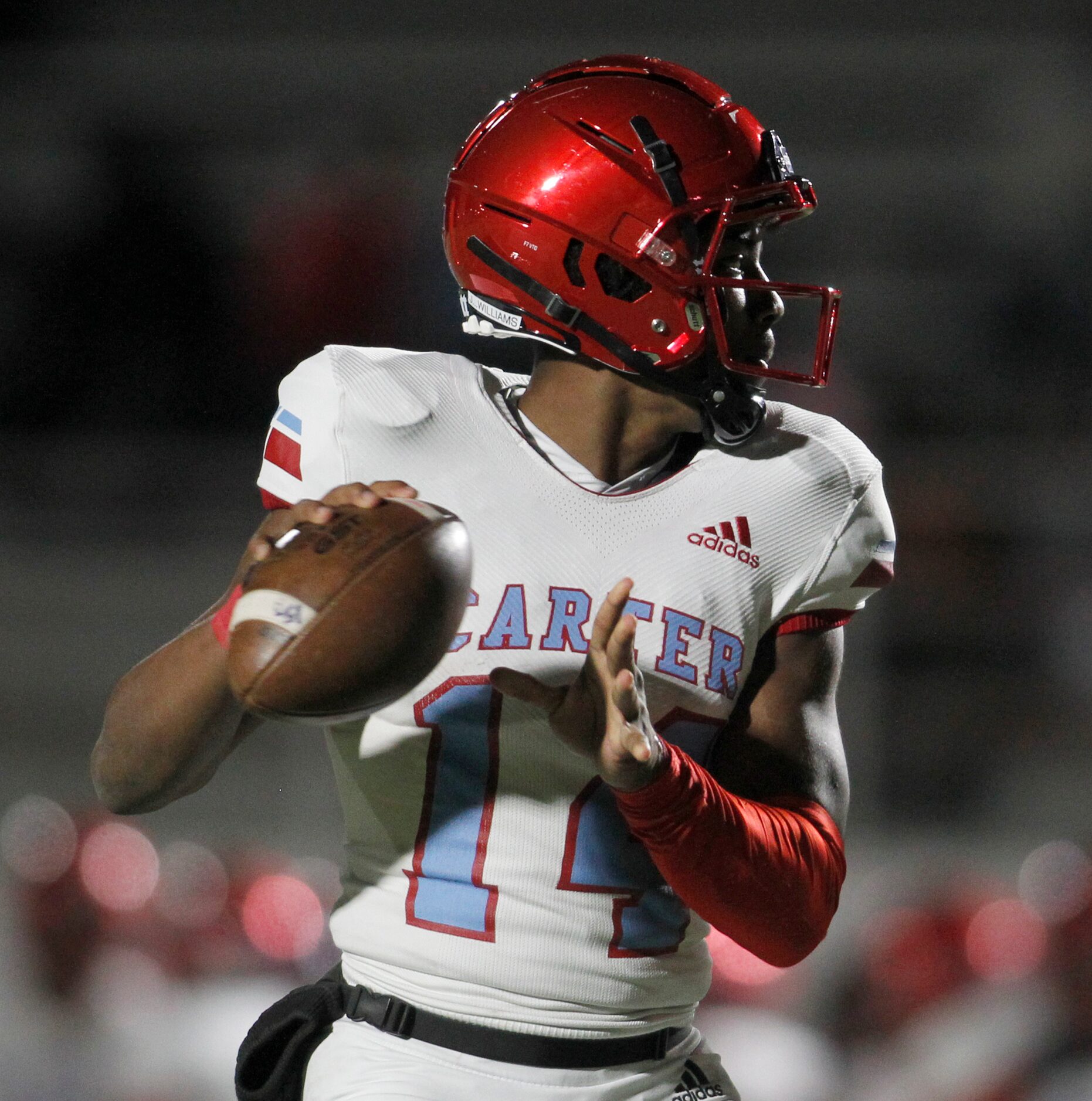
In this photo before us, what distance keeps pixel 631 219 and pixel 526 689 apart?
59 cm

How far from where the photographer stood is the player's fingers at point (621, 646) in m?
1.28

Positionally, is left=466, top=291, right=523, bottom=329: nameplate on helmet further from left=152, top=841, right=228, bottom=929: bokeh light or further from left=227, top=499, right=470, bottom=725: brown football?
left=152, top=841, right=228, bottom=929: bokeh light

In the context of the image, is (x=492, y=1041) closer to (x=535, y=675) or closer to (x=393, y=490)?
(x=535, y=675)

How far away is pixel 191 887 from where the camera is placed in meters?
3.43

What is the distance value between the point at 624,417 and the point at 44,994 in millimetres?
2259

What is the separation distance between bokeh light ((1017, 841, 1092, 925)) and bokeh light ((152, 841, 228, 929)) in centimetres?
183

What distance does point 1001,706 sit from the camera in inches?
172

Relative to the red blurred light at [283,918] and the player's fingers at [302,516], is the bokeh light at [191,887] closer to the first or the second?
the red blurred light at [283,918]

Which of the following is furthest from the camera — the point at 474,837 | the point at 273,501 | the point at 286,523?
the point at 273,501

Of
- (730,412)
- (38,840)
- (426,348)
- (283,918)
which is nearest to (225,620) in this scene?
(730,412)

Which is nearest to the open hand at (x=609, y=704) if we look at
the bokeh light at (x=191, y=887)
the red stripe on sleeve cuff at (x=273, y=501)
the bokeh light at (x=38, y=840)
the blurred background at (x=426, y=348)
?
the red stripe on sleeve cuff at (x=273, y=501)

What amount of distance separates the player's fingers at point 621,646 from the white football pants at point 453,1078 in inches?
18.0

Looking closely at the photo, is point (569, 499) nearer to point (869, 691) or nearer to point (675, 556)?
point (675, 556)

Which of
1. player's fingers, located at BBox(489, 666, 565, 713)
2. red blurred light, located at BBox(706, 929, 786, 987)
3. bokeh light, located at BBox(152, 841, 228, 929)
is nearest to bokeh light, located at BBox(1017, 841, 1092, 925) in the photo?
red blurred light, located at BBox(706, 929, 786, 987)
